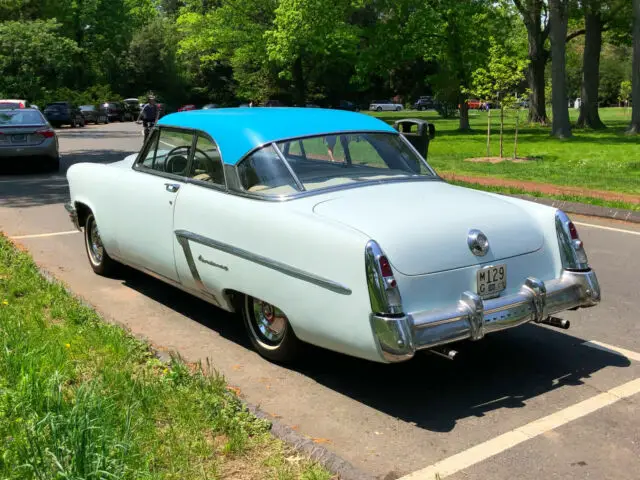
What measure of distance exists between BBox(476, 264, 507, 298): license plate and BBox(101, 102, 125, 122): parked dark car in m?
53.6

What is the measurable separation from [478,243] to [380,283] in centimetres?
74

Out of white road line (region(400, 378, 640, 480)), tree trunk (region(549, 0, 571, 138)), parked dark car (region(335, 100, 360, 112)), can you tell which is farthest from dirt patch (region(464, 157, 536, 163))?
parked dark car (region(335, 100, 360, 112))

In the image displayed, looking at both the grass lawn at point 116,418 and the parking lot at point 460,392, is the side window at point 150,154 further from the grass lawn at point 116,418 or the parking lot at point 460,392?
the grass lawn at point 116,418

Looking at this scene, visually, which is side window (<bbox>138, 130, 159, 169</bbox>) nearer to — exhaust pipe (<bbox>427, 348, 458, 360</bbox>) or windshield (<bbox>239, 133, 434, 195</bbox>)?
windshield (<bbox>239, 133, 434, 195</bbox>)

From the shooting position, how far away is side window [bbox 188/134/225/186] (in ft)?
18.3

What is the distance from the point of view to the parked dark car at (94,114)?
51.4 meters

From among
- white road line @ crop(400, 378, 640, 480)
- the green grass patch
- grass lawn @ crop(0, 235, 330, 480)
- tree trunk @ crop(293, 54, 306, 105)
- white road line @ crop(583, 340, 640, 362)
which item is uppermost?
tree trunk @ crop(293, 54, 306, 105)

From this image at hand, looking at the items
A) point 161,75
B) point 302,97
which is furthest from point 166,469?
point 161,75

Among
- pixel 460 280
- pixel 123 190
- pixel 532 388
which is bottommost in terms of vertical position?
pixel 532 388

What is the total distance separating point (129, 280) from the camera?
7.58m

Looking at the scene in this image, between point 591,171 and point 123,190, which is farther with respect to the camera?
point 591,171

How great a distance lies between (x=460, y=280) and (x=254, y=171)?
169 centimetres

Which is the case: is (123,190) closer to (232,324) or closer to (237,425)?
(232,324)

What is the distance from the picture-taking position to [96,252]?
768cm
